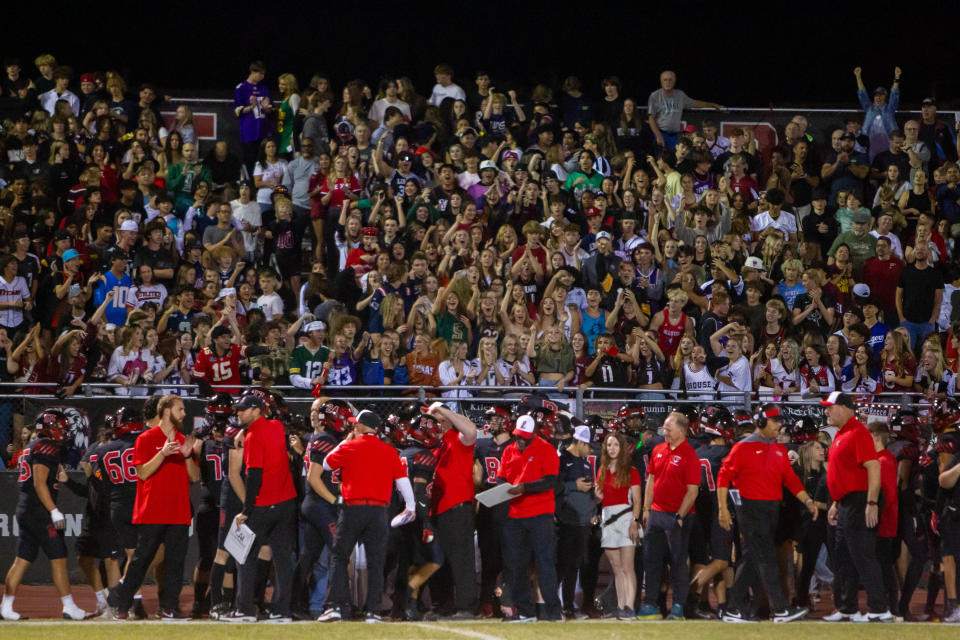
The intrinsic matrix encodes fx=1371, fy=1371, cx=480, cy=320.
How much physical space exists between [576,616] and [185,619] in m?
3.36

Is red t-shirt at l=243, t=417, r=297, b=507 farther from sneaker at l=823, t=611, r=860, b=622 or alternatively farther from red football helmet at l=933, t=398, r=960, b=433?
red football helmet at l=933, t=398, r=960, b=433

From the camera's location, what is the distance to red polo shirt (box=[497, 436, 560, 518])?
11.5 meters

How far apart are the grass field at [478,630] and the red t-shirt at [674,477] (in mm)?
1021

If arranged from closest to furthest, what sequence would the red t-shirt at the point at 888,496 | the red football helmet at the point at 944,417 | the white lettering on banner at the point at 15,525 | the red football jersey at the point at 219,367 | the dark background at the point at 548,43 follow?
the red t-shirt at the point at 888,496 → the red football helmet at the point at 944,417 → the white lettering on banner at the point at 15,525 → the red football jersey at the point at 219,367 → the dark background at the point at 548,43

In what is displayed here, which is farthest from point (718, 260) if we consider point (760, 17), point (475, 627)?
point (760, 17)

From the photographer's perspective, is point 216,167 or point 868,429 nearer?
point 868,429

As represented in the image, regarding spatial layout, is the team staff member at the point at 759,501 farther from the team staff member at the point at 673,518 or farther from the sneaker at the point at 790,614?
the team staff member at the point at 673,518

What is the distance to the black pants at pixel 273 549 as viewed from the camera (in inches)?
440

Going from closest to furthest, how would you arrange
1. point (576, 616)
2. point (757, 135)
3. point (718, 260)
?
point (576, 616), point (718, 260), point (757, 135)

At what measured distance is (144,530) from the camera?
11.2 metres

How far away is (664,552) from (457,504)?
1817 millimetres

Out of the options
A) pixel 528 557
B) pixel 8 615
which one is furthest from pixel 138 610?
pixel 528 557

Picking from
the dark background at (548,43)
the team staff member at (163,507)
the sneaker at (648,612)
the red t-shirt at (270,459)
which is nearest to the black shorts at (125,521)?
the team staff member at (163,507)

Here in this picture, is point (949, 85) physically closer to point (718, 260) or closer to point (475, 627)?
point (718, 260)
